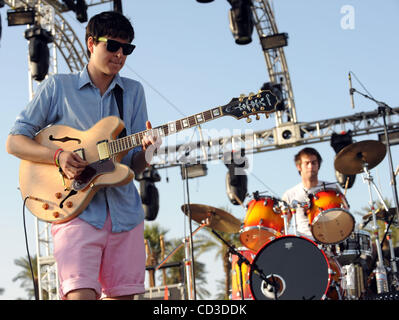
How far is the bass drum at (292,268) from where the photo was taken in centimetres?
612

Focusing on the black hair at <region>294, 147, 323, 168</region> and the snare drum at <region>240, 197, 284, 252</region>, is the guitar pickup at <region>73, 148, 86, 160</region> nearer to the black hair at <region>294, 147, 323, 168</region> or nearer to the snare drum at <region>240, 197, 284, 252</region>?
the snare drum at <region>240, 197, 284, 252</region>

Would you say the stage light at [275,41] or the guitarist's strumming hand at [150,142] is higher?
the stage light at [275,41]

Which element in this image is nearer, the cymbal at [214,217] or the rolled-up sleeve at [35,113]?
the rolled-up sleeve at [35,113]

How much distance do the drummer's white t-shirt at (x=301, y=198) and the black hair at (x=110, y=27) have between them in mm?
4506

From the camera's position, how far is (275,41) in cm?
1395

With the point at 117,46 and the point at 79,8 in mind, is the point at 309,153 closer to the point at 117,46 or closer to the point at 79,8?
the point at 117,46

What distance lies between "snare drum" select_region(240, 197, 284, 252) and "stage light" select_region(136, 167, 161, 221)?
6.92 metres

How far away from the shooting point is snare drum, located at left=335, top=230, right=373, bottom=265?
755 centimetres

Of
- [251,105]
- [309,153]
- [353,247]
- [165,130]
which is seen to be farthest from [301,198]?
[165,130]

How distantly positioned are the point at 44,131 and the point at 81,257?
87cm

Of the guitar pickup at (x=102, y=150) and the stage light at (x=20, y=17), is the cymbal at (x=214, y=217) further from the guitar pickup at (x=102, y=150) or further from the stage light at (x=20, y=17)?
the guitar pickup at (x=102, y=150)

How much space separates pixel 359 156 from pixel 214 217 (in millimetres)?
2498

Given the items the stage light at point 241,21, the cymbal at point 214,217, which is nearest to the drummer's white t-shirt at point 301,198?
the cymbal at point 214,217

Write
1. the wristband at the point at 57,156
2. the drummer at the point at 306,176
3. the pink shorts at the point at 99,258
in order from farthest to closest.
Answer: the drummer at the point at 306,176 < the wristband at the point at 57,156 < the pink shorts at the point at 99,258
